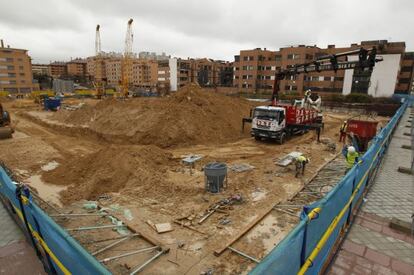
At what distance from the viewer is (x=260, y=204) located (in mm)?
7801

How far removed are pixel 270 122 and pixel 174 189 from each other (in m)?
9.41

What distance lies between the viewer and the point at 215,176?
8.36 meters

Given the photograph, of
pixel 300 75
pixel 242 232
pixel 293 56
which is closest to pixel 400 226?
pixel 242 232

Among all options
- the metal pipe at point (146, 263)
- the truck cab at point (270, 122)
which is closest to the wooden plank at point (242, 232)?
the metal pipe at point (146, 263)

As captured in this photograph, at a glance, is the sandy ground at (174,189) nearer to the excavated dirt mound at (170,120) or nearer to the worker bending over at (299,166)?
the worker bending over at (299,166)

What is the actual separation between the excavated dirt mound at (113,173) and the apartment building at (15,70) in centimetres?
7344

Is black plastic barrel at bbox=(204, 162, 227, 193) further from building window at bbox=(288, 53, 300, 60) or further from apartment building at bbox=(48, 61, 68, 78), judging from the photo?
apartment building at bbox=(48, 61, 68, 78)

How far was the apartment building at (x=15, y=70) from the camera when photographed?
63.8 metres

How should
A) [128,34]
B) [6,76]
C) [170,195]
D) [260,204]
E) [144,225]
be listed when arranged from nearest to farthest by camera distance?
[144,225], [260,204], [170,195], [128,34], [6,76]

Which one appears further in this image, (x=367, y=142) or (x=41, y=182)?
(x=367, y=142)

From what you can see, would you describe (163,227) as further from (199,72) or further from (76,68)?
(76,68)

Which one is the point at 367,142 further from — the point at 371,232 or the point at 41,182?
the point at 41,182

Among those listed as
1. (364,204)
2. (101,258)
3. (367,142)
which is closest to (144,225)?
(101,258)

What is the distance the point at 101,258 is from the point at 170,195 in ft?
11.7
